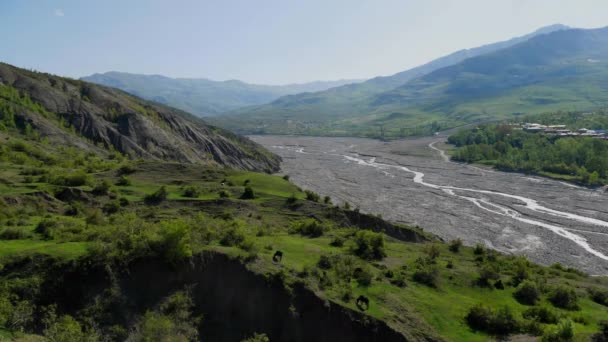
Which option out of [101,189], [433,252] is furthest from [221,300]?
[101,189]

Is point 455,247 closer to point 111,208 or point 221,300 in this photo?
point 221,300

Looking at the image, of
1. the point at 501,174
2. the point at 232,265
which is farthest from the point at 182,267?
the point at 501,174

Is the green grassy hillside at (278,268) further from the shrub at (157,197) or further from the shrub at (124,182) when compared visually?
the shrub at (124,182)

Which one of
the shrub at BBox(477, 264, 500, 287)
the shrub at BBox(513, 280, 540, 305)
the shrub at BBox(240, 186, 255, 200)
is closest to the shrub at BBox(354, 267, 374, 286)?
the shrub at BBox(477, 264, 500, 287)

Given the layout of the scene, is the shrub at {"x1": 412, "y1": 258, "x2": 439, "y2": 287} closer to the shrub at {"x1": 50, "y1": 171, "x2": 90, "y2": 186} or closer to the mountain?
the shrub at {"x1": 50, "y1": 171, "x2": 90, "y2": 186}

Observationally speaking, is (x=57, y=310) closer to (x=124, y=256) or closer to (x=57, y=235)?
(x=124, y=256)

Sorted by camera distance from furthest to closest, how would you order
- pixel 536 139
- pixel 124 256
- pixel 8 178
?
1. pixel 536 139
2. pixel 8 178
3. pixel 124 256
